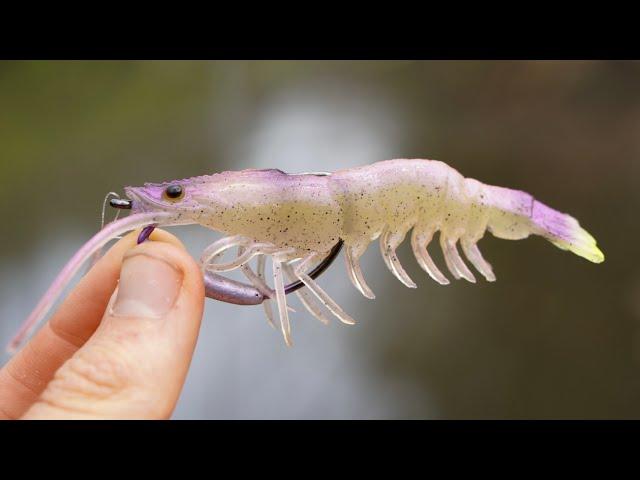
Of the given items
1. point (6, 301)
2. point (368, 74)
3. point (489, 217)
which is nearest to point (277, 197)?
point (489, 217)

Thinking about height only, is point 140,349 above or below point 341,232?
below

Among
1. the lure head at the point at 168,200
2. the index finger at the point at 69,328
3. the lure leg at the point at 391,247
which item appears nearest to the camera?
the lure head at the point at 168,200

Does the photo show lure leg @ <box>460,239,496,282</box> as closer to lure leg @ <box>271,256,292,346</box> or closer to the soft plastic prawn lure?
the soft plastic prawn lure

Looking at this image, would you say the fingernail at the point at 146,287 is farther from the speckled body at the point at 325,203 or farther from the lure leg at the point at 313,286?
the lure leg at the point at 313,286

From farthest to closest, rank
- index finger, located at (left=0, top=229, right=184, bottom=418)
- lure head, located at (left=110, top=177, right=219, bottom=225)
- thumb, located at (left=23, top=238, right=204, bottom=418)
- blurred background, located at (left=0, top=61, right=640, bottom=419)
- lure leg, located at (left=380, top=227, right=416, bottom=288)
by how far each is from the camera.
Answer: blurred background, located at (left=0, top=61, right=640, bottom=419) → index finger, located at (left=0, top=229, right=184, bottom=418) → lure leg, located at (left=380, top=227, right=416, bottom=288) → lure head, located at (left=110, top=177, right=219, bottom=225) → thumb, located at (left=23, top=238, right=204, bottom=418)

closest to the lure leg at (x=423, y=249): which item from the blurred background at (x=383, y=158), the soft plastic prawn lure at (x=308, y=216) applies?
the soft plastic prawn lure at (x=308, y=216)

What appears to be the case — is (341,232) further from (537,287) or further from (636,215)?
(636,215)

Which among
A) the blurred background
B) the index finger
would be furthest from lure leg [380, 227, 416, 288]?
the blurred background
